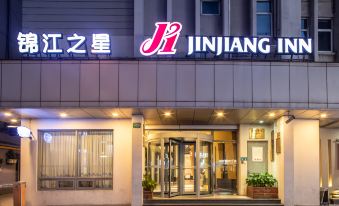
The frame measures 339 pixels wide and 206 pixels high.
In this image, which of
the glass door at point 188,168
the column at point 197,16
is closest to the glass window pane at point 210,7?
the column at point 197,16

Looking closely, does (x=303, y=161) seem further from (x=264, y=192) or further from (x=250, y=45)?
(x=250, y=45)

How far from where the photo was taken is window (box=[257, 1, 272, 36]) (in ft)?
91.4

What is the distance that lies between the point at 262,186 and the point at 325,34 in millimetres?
8202

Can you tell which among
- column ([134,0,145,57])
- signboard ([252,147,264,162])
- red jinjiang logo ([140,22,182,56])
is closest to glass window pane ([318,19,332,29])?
signboard ([252,147,264,162])

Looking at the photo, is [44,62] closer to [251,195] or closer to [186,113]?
[186,113]

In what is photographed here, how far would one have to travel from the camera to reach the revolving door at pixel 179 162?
86.9 feet

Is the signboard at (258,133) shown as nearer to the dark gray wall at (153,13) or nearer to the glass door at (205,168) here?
the glass door at (205,168)

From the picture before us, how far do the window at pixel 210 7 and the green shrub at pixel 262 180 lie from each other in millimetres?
7474

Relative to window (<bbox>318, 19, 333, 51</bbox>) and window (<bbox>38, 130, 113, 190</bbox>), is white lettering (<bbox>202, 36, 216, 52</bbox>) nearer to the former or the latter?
window (<bbox>38, 130, 113, 190</bbox>)

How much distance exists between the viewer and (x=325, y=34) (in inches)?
1143

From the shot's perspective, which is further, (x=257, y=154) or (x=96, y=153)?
(x=257, y=154)

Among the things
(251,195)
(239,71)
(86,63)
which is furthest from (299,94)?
(86,63)

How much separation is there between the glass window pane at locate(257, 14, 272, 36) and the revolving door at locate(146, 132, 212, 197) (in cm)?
534

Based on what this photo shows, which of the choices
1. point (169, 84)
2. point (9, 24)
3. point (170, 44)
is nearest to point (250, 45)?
point (170, 44)
